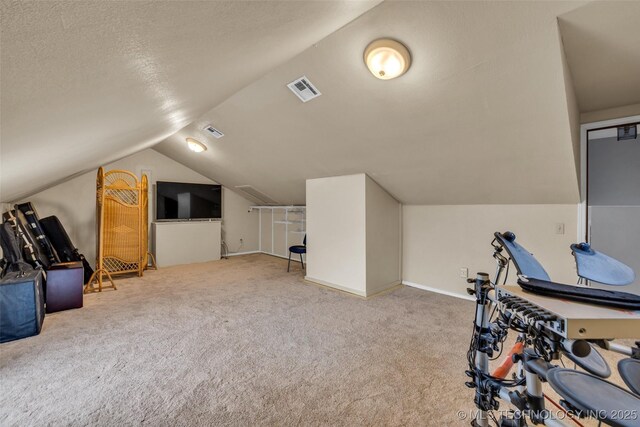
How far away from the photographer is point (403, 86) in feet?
6.99

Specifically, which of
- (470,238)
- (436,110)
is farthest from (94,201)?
(470,238)

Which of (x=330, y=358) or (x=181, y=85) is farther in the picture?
(x=330, y=358)

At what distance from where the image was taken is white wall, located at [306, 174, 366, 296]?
11.6 feet

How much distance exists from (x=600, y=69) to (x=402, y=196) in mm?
2203

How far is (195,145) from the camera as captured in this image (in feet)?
14.6

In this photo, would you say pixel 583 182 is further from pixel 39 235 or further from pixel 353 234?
pixel 39 235

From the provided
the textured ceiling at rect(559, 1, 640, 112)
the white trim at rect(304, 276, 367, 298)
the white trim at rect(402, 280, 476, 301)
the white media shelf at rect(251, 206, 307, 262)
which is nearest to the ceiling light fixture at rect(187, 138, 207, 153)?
the white media shelf at rect(251, 206, 307, 262)

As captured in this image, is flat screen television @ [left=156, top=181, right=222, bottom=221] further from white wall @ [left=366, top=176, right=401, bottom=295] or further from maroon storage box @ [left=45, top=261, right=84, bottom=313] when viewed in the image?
white wall @ [left=366, top=176, right=401, bottom=295]

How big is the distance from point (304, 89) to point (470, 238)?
8.75ft

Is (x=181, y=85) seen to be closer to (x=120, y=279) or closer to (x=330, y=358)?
(x=330, y=358)

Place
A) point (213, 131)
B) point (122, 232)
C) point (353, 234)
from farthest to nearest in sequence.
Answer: point (122, 232) → point (213, 131) → point (353, 234)

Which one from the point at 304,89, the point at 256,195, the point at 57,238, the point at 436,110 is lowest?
the point at 57,238

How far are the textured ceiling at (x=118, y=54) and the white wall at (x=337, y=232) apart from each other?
6.86 ft

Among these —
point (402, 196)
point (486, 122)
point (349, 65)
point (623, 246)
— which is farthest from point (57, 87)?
point (623, 246)
